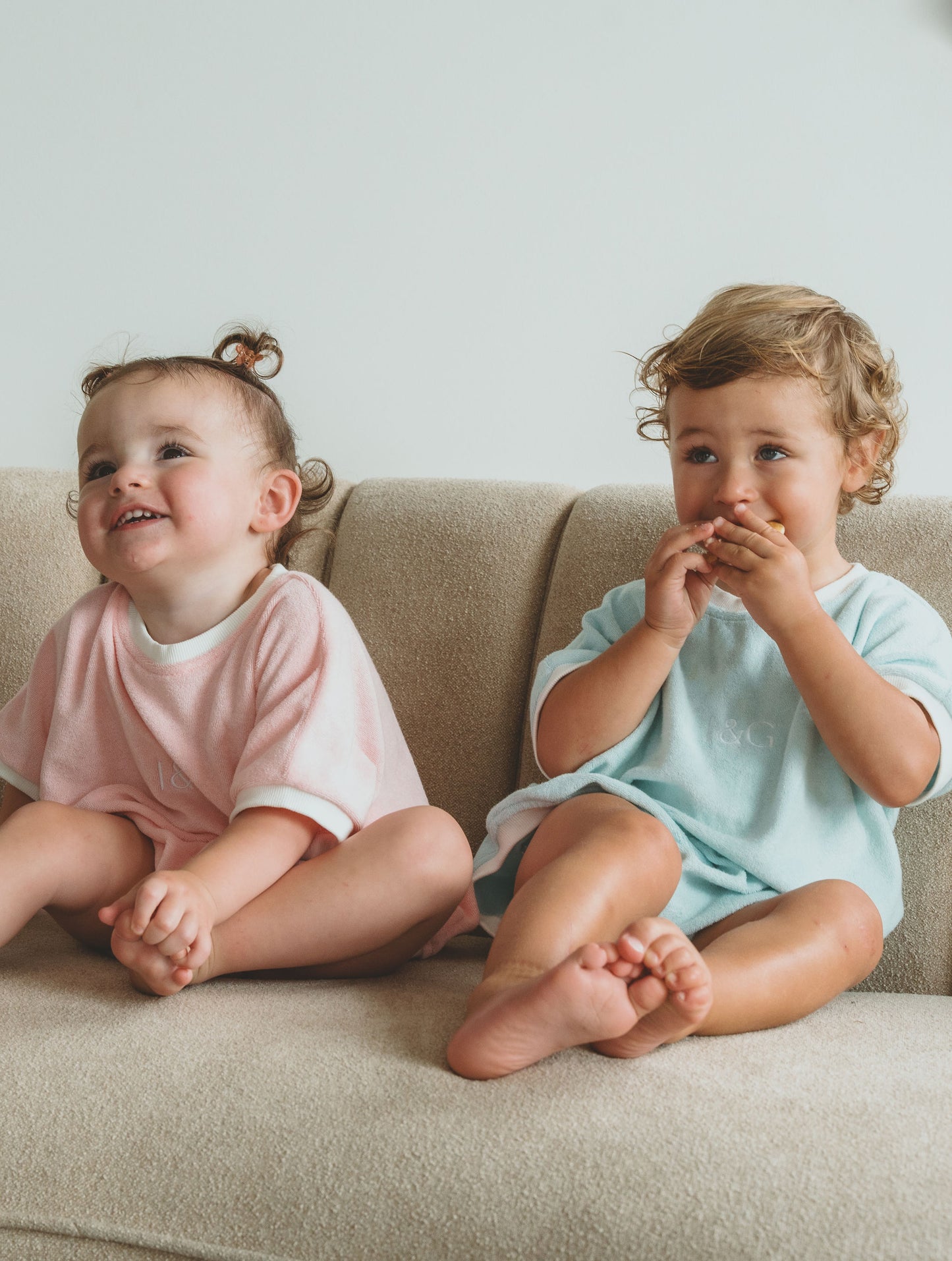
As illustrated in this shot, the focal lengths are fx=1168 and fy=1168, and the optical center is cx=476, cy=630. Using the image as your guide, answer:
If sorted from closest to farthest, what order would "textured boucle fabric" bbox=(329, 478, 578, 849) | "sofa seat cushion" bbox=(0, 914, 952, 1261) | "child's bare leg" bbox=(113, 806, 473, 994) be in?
"sofa seat cushion" bbox=(0, 914, 952, 1261)
"child's bare leg" bbox=(113, 806, 473, 994)
"textured boucle fabric" bbox=(329, 478, 578, 849)

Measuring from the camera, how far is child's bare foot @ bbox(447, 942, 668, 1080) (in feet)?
2.47

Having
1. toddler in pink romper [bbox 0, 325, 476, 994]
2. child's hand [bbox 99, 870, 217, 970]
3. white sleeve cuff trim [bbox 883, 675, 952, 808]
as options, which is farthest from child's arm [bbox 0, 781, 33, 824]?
white sleeve cuff trim [bbox 883, 675, 952, 808]

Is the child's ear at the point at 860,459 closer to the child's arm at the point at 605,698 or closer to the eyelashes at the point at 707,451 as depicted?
the eyelashes at the point at 707,451

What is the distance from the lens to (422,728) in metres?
1.38

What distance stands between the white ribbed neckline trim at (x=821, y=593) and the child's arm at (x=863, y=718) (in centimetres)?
11

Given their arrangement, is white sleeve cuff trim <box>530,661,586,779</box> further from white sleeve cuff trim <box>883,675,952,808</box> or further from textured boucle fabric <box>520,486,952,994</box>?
white sleeve cuff trim <box>883,675,952,808</box>

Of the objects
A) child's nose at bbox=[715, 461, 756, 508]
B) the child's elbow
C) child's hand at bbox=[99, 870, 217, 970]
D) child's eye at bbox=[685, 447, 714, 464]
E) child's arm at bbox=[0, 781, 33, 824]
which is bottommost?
child's arm at bbox=[0, 781, 33, 824]

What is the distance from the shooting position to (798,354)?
1135mm

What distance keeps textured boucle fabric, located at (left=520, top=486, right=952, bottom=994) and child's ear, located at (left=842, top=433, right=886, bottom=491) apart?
2.2 inches

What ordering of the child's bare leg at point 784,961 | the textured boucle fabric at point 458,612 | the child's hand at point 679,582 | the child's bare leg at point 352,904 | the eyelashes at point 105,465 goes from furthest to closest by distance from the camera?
1. the textured boucle fabric at point 458,612
2. the eyelashes at point 105,465
3. the child's hand at point 679,582
4. the child's bare leg at point 352,904
5. the child's bare leg at point 784,961

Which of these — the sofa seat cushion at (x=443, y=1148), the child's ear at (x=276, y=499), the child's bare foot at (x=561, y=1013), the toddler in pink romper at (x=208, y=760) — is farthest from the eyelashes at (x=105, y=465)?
the child's bare foot at (x=561, y=1013)

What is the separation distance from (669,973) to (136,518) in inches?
29.1

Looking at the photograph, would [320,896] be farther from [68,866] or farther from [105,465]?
[105,465]

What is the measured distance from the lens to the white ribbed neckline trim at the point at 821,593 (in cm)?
119
